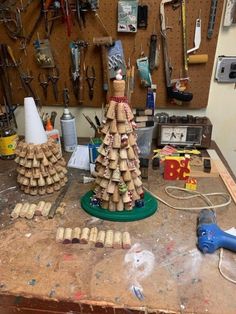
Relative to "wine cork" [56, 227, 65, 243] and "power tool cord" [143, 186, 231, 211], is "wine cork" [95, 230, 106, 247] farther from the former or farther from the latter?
"power tool cord" [143, 186, 231, 211]

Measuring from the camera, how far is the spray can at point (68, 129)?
104cm

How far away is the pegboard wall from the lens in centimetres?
99

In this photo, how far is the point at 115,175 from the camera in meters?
0.68

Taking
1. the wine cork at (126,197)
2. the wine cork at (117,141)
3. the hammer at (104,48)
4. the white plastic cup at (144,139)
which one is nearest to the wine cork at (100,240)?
the wine cork at (126,197)

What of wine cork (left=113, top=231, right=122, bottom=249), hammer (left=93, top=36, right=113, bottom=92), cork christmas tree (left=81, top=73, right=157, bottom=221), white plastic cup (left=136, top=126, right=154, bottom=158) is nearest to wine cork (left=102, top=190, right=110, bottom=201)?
cork christmas tree (left=81, top=73, right=157, bottom=221)

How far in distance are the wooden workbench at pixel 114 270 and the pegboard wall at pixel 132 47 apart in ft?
1.86

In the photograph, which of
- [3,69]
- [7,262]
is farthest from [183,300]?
[3,69]

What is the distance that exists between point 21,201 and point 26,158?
131 millimetres

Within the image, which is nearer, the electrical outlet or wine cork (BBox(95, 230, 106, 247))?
wine cork (BBox(95, 230, 106, 247))

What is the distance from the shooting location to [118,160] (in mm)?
680

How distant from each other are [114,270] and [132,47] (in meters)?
0.82

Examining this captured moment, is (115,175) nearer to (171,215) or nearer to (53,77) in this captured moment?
(171,215)

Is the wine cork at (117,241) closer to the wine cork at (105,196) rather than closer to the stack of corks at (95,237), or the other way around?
the stack of corks at (95,237)

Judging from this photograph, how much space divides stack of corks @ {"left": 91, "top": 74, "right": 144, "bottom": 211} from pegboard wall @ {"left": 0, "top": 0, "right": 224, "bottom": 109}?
1.56 ft
